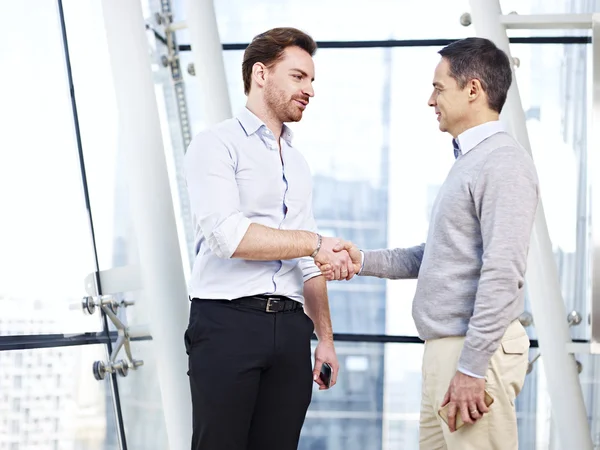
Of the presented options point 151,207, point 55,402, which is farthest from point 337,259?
point 55,402

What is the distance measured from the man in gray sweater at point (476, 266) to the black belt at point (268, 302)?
0.34 meters

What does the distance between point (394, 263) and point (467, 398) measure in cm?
64

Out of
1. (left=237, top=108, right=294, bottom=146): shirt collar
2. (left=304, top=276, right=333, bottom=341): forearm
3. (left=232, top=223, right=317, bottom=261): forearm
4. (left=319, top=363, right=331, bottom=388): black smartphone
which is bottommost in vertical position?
(left=319, top=363, right=331, bottom=388): black smartphone

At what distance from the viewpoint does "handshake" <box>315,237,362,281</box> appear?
2.25 m

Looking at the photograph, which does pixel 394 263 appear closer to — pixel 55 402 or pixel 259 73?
pixel 259 73

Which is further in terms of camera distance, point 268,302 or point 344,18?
point 344,18

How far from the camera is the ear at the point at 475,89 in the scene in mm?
2129

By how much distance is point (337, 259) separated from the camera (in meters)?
2.31

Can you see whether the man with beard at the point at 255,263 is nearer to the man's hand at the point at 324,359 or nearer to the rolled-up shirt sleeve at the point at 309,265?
the rolled-up shirt sleeve at the point at 309,265

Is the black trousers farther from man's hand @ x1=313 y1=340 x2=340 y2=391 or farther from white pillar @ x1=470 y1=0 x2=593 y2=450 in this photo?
white pillar @ x1=470 y1=0 x2=593 y2=450

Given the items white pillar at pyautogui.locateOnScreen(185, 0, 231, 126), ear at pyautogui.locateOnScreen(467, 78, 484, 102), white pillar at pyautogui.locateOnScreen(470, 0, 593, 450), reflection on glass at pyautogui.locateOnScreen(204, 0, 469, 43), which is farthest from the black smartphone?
reflection on glass at pyautogui.locateOnScreen(204, 0, 469, 43)

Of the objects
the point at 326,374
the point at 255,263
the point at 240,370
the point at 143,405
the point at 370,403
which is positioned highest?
the point at 255,263

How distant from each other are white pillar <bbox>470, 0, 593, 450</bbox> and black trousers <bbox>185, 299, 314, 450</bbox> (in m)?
1.20

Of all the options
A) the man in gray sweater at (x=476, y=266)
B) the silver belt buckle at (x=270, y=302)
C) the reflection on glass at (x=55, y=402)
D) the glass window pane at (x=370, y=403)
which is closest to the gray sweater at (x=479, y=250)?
the man in gray sweater at (x=476, y=266)
